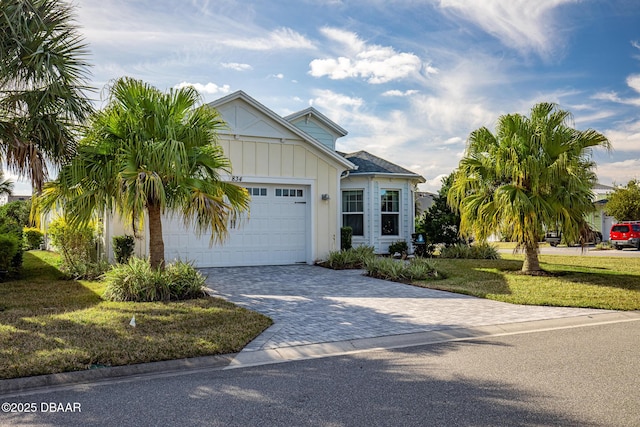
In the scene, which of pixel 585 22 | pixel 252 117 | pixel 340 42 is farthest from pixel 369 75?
pixel 585 22

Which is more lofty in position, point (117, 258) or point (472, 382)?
point (117, 258)

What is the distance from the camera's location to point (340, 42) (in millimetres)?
13172

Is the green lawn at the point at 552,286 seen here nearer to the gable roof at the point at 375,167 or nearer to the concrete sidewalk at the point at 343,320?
the concrete sidewalk at the point at 343,320

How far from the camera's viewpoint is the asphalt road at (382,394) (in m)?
3.90

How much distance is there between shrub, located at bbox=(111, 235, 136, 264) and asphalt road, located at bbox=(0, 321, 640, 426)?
8157 millimetres

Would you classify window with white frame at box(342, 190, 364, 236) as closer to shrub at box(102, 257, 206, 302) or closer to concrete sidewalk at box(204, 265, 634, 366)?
concrete sidewalk at box(204, 265, 634, 366)

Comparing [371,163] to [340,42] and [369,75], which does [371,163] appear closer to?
[369,75]

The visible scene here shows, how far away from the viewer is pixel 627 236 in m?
27.5

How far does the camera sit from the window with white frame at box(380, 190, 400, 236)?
749 inches

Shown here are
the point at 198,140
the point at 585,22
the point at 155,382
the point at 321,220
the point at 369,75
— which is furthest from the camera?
the point at 321,220

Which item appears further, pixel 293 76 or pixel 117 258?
pixel 293 76

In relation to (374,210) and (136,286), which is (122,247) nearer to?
(136,286)

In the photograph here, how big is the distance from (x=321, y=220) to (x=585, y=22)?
9.68m

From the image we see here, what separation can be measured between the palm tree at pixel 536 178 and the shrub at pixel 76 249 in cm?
1046
